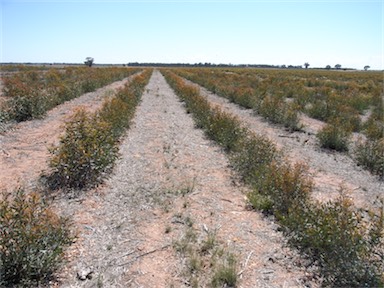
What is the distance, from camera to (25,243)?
11.8ft

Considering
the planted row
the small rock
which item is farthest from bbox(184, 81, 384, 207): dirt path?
the small rock

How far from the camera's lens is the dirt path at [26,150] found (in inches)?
263

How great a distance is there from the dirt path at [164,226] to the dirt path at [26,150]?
61.2 inches

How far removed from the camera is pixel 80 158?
624 centimetres

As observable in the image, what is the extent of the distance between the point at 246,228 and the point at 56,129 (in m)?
8.13

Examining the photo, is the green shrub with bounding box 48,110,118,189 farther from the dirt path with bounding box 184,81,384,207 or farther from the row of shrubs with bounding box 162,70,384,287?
the dirt path with bounding box 184,81,384,207

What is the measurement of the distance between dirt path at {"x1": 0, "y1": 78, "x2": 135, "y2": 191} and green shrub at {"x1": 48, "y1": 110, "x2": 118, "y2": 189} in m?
0.58

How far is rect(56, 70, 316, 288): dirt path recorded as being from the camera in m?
3.98

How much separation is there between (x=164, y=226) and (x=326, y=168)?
521 centimetres

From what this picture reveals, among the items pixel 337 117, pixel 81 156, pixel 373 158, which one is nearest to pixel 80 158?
pixel 81 156

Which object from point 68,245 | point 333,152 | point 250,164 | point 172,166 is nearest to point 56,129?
point 172,166

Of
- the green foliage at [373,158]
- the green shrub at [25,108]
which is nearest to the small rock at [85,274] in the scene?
the green foliage at [373,158]

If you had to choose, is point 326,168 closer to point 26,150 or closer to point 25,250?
point 25,250

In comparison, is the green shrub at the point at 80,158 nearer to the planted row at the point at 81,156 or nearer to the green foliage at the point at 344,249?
the planted row at the point at 81,156
